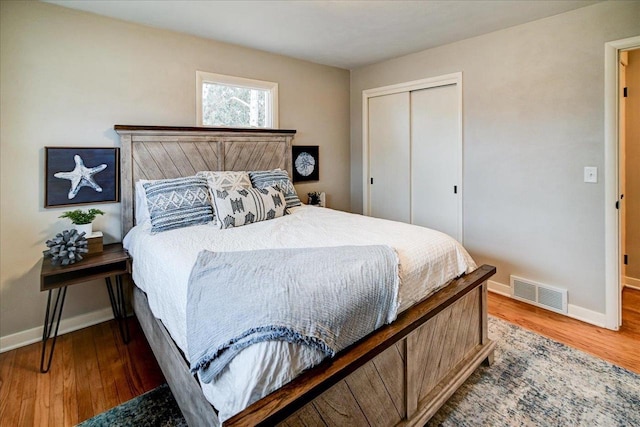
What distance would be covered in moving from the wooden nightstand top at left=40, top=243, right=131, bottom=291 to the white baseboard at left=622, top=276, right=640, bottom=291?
448 cm

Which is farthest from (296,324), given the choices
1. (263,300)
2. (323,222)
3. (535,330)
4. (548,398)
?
(535,330)

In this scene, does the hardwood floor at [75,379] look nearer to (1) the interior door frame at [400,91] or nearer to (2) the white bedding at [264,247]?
(2) the white bedding at [264,247]

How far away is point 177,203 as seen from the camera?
2449mm

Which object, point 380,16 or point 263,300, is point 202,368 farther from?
point 380,16

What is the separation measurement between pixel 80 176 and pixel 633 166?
4.82 meters

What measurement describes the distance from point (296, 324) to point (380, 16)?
2.57 meters

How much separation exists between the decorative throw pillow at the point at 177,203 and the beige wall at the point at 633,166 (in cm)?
386

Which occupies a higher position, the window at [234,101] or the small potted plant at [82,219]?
the window at [234,101]

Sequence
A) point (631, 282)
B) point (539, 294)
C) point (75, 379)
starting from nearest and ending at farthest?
point (75, 379) → point (539, 294) → point (631, 282)

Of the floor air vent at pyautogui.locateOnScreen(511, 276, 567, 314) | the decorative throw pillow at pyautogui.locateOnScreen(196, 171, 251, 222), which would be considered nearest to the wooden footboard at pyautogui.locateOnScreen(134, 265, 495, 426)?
the decorative throw pillow at pyautogui.locateOnScreen(196, 171, 251, 222)

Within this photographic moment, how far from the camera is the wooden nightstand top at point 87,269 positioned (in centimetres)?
211

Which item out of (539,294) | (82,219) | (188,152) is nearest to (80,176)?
(82,219)

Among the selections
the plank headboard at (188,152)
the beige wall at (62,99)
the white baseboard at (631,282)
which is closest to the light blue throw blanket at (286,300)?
the plank headboard at (188,152)

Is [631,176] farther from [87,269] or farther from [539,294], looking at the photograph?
[87,269]
